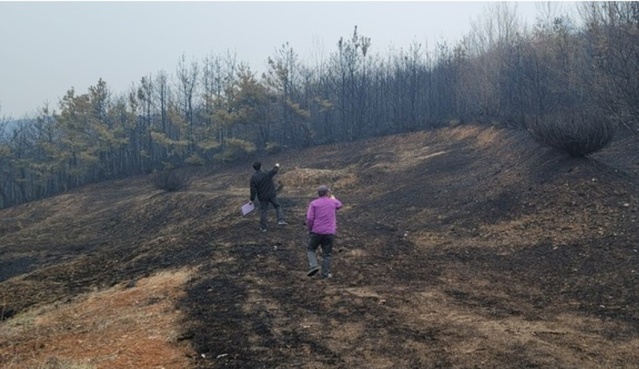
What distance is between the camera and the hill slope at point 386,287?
235 inches

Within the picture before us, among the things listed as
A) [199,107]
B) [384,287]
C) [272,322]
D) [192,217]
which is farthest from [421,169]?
[199,107]

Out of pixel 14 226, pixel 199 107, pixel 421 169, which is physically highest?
pixel 199 107

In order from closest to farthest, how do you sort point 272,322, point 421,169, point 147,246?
point 272,322 → point 147,246 → point 421,169

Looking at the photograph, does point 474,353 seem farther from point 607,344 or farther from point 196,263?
point 196,263

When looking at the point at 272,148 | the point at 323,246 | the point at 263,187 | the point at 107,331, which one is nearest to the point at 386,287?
the point at 323,246

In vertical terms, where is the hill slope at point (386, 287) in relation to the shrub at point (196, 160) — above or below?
below

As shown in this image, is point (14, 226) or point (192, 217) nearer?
point (192, 217)

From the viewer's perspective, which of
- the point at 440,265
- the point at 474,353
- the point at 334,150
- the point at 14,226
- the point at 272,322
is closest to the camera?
the point at 474,353

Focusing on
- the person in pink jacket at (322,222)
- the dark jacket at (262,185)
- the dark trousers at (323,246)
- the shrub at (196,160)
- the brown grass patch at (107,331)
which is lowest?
the brown grass patch at (107,331)

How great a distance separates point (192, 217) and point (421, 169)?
9.41m

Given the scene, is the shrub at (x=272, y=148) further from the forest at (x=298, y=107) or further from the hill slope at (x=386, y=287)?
the hill slope at (x=386, y=287)

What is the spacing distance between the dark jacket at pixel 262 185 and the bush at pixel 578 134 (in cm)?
710

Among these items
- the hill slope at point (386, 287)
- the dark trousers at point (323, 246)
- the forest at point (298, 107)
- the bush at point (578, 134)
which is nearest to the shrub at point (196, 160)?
the forest at point (298, 107)

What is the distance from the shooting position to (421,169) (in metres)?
22.1
